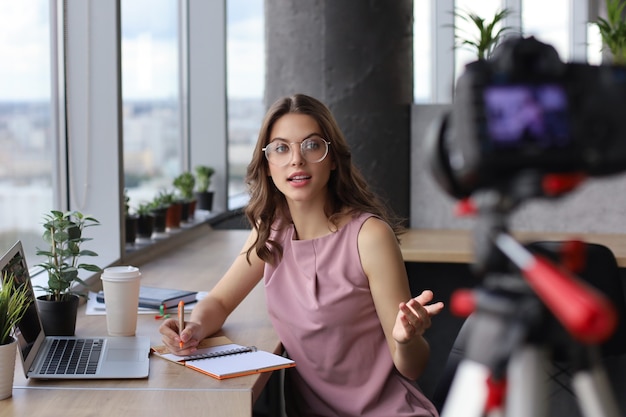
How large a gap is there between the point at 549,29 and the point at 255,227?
312 inches

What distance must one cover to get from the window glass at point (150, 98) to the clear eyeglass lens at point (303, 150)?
6.42ft

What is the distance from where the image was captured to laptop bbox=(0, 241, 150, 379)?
1.81 metres

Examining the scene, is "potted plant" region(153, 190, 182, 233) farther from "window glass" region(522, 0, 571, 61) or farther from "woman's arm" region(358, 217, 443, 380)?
"window glass" region(522, 0, 571, 61)

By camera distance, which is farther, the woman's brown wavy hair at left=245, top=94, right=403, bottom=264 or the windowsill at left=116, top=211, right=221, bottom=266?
the windowsill at left=116, top=211, right=221, bottom=266

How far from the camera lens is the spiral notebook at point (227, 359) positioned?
1.87 metres

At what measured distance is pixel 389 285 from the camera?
2018 millimetres

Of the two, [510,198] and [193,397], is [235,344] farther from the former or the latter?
[510,198]

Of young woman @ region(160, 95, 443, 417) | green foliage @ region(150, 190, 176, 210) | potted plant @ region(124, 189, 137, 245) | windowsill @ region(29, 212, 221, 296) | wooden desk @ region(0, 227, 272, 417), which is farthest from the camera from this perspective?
green foliage @ region(150, 190, 176, 210)

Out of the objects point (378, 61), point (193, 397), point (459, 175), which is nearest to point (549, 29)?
point (378, 61)

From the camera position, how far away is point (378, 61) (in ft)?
12.2

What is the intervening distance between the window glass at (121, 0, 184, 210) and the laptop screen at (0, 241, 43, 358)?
2.03 meters

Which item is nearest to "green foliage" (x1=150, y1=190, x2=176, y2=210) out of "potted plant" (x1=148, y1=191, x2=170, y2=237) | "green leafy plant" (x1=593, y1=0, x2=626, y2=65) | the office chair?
"potted plant" (x1=148, y1=191, x2=170, y2=237)

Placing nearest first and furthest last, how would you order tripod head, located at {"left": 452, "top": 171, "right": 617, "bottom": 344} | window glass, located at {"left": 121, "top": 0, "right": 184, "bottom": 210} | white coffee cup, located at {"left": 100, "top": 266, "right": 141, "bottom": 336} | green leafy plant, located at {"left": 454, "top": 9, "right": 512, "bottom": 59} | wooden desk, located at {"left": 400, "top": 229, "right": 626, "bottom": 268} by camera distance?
tripod head, located at {"left": 452, "top": 171, "right": 617, "bottom": 344} < white coffee cup, located at {"left": 100, "top": 266, "right": 141, "bottom": 336} < wooden desk, located at {"left": 400, "top": 229, "right": 626, "bottom": 268} < green leafy plant, located at {"left": 454, "top": 9, "right": 512, "bottom": 59} < window glass, located at {"left": 121, "top": 0, "right": 184, "bottom": 210}

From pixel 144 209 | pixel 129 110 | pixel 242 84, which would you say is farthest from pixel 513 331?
pixel 242 84
